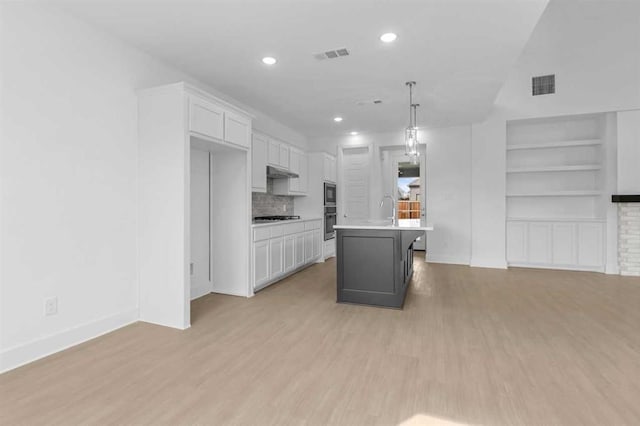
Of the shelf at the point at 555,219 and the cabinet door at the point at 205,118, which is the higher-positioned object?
the cabinet door at the point at 205,118

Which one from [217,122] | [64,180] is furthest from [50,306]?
[217,122]

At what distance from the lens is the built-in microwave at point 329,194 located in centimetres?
637

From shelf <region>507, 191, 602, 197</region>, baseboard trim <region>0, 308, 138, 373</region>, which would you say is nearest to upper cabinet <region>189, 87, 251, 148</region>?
baseboard trim <region>0, 308, 138, 373</region>

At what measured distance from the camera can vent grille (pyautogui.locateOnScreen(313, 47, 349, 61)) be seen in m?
3.14

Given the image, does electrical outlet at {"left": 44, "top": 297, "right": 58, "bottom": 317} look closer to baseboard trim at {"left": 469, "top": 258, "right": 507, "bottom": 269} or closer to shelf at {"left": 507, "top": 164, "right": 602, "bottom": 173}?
baseboard trim at {"left": 469, "top": 258, "right": 507, "bottom": 269}

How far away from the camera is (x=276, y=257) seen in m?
4.59

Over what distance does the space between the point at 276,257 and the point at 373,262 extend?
62.6 inches

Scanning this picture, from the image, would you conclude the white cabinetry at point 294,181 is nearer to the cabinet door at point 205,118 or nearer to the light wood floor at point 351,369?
the cabinet door at point 205,118

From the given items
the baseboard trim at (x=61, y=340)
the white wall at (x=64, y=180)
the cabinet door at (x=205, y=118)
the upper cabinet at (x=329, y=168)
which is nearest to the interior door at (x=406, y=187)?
the upper cabinet at (x=329, y=168)

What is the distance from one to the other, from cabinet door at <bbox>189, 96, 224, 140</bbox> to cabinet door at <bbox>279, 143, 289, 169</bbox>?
6.34 feet

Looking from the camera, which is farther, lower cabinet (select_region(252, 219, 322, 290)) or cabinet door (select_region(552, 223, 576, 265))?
cabinet door (select_region(552, 223, 576, 265))

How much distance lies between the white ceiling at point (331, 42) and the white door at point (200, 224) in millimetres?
1057

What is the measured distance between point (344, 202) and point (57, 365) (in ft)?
18.3

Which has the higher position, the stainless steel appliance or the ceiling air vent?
the ceiling air vent
